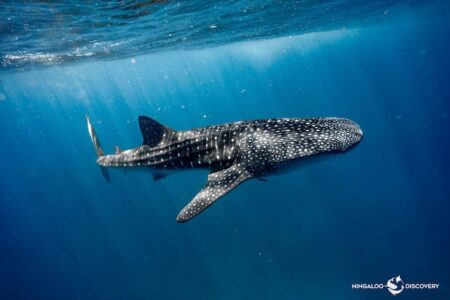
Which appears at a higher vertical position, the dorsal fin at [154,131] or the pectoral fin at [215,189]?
the dorsal fin at [154,131]

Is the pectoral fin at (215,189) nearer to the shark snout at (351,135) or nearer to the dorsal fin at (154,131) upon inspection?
the shark snout at (351,135)

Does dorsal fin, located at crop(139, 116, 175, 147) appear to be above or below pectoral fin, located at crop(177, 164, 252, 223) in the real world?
above

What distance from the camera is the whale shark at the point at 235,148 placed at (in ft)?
18.2

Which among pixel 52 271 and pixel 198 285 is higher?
pixel 52 271

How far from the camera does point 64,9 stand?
11266 mm

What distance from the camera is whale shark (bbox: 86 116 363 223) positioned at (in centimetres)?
555

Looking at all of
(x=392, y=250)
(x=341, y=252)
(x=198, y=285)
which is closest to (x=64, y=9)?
(x=198, y=285)

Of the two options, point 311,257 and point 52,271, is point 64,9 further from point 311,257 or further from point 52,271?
point 52,271

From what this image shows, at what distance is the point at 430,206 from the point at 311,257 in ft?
61.8

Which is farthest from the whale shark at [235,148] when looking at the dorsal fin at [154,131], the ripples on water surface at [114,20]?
the ripples on water surface at [114,20]

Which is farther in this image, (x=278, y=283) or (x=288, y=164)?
(x=278, y=283)

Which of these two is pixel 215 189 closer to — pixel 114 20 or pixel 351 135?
pixel 351 135

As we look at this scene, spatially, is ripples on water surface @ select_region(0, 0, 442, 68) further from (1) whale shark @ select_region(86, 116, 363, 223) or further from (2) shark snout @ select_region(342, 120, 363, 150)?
(2) shark snout @ select_region(342, 120, 363, 150)

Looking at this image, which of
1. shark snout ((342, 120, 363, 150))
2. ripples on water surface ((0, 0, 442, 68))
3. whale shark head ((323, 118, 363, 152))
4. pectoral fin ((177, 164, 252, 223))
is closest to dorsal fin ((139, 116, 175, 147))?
pectoral fin ((177, 164, 252, 223))
